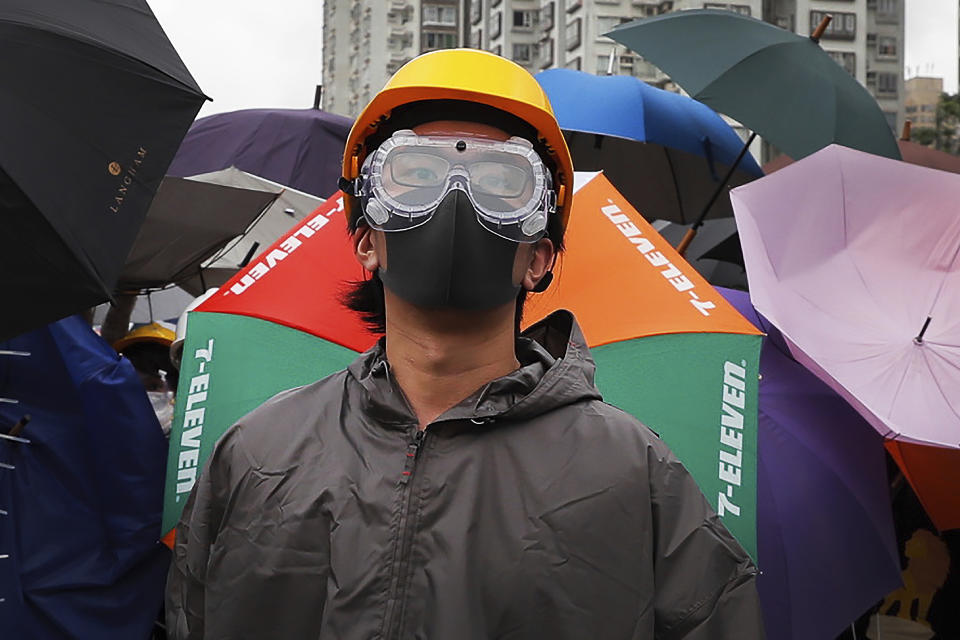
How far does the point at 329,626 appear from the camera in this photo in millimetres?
2316

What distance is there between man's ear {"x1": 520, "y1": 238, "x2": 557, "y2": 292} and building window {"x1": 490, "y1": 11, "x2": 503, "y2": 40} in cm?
6972

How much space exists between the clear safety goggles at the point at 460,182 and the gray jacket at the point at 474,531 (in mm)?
294

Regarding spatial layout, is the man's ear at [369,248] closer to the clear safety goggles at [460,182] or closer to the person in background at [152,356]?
the clear safety goggles at [460,182]

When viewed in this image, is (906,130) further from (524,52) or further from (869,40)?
(524,52)

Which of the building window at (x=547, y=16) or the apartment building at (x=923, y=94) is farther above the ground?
the building window at (x=547, y=16)

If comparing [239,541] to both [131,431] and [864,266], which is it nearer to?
[131,431]

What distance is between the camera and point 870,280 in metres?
5.38

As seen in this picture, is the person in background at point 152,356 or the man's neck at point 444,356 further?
A: the person in background at point 152,356

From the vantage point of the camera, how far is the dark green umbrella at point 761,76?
6961mm

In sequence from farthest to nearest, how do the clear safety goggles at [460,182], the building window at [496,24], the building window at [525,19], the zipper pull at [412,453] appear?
the building window at [496,24], the building window at [525,19], the clear safety goggles at [460,182], the zipper pull at [412,453]

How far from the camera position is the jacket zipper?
7.54 feet

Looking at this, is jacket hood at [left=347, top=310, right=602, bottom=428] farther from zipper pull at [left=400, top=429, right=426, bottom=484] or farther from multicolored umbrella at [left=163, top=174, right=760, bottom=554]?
multicolored umbrella at [left=163, top=174, right=760, bottom=554]

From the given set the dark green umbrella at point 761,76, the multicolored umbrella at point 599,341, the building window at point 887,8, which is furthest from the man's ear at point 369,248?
the building window at point 887,8

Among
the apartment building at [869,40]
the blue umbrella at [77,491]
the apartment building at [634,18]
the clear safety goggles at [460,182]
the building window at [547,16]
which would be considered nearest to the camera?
the clear safety goggles at [460,182]
